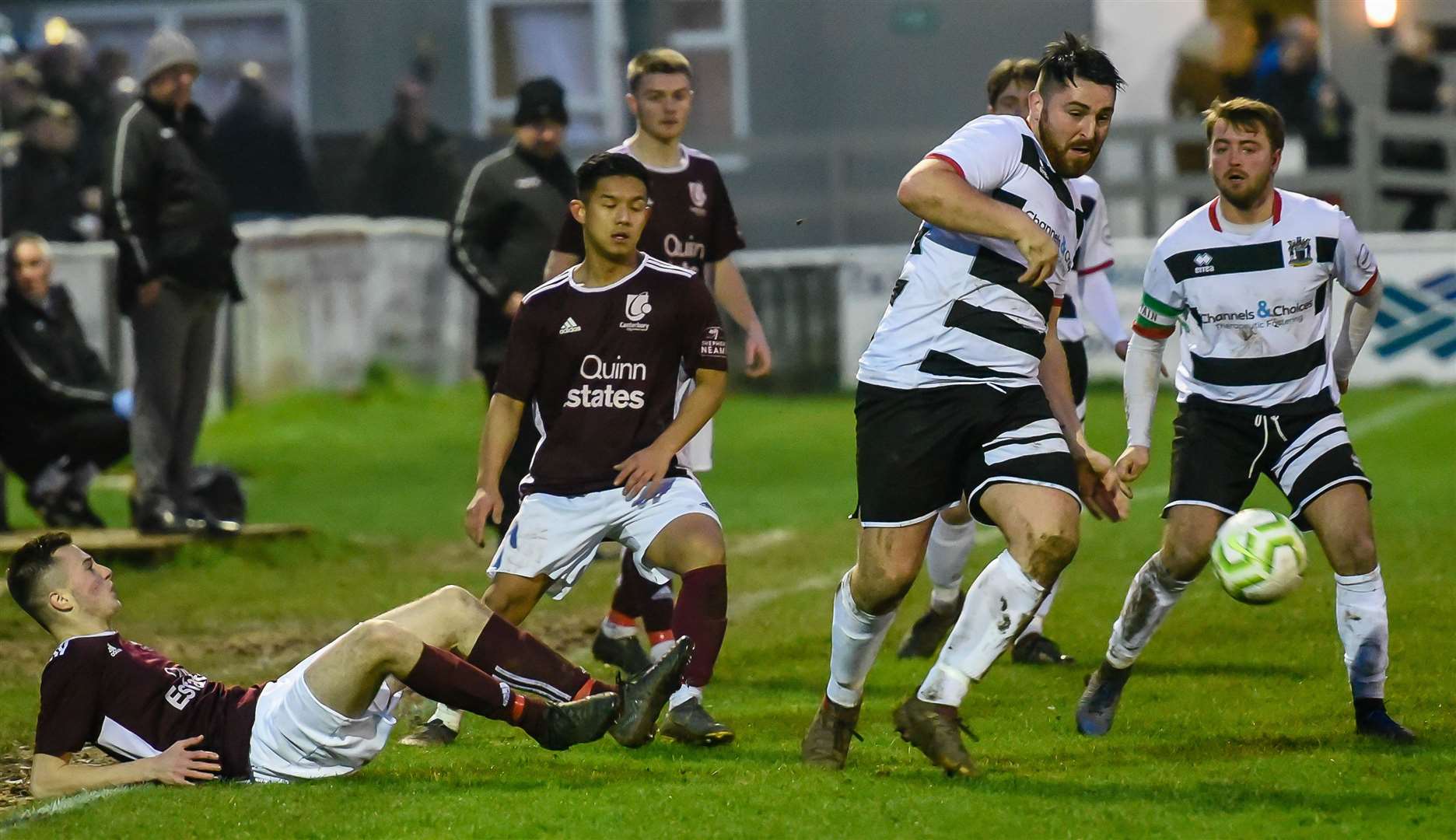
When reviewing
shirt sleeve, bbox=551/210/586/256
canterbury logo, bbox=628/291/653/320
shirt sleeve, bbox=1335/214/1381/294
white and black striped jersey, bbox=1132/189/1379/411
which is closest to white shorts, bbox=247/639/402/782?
canterbury logo, bbox=628/291/653/320

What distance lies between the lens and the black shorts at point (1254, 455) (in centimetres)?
673

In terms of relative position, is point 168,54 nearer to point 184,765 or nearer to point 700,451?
point 700,451

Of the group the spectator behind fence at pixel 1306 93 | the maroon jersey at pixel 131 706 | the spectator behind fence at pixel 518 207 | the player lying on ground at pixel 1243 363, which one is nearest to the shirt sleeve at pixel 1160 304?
the player lying on ground at pixel 1243 363

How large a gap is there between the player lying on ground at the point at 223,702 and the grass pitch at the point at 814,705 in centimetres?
11

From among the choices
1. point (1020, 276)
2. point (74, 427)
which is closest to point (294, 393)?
point (74, 427)

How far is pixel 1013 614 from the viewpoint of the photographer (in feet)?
19.6

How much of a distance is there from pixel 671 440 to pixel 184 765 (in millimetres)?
1846

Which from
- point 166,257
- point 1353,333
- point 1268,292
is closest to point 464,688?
point 1268,292

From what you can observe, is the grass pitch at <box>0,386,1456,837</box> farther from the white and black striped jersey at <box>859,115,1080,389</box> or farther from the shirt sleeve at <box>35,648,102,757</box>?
the white and black striped jersey at <box>859,115,1080,389</box>

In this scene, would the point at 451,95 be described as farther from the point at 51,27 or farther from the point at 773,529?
the point at 773,529

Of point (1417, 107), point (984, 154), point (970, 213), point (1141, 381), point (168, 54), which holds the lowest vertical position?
point (1141, 381)

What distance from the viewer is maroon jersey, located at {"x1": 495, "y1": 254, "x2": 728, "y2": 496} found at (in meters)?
6.98

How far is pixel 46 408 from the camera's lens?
13047 millimetres

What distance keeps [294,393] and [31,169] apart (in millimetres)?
2975
